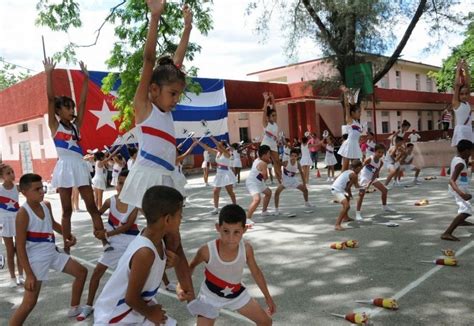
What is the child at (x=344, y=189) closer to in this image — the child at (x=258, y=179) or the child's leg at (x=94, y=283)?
the child at (x=258, y=179)

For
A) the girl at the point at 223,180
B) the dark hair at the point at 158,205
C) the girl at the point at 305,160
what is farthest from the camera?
the girl at the point at 305,160

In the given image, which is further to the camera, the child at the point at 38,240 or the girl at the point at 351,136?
the girl at the point at 351,136

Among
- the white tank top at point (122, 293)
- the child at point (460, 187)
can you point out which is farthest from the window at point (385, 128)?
the white tank top at point (122, 293)

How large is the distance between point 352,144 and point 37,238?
6.61 m

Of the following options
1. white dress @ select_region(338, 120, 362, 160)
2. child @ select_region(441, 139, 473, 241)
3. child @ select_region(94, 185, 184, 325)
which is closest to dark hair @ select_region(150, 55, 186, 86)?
child @ select_region(94, 185, 184, 325)

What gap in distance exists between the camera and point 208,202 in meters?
11.8

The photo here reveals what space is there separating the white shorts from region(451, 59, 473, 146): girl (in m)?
6.84

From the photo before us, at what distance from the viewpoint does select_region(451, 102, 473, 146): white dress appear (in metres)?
8.41

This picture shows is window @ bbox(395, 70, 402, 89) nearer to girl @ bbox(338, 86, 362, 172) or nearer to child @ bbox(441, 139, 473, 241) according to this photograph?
girl @ bbox(338, 86, 362, 172)

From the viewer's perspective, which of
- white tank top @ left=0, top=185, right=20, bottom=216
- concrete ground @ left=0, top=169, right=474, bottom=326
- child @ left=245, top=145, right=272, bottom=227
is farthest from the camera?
child @ left=245, top=145, right=272, bottom=227

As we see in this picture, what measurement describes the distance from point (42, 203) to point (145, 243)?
228cm

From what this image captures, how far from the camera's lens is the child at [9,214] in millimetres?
5297

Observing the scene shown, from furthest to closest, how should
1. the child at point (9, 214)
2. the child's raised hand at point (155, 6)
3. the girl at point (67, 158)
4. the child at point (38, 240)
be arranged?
the child at point (9, 214)
the girl at point (67, 158)
the child at point (38, 240)
the child's raised hand at point (155, 6)

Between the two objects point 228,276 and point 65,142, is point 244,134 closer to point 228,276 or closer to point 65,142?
point 65,142
